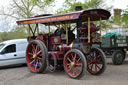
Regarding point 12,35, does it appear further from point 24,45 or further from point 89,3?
point 24,45

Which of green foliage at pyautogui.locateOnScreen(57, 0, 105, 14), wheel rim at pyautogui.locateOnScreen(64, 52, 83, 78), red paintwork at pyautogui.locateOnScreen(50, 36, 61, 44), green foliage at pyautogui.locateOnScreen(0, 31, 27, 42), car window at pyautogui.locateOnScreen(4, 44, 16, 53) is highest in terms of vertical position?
green foliage at pyautogui.locateOnScreen(57, 0, 105, 14)

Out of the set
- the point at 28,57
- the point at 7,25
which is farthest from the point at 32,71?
the point at 7,25

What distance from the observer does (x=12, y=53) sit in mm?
8984

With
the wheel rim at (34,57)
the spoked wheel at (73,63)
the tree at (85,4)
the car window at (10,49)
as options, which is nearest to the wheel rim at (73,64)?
the spoked wheel at (73,63)

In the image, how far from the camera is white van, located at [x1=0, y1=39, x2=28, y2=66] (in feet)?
28.5

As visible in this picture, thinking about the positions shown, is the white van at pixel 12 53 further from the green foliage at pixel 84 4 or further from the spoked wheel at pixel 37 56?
the green foliage at pixel 84 4

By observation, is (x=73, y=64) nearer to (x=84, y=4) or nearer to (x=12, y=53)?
(x=12, y=53)

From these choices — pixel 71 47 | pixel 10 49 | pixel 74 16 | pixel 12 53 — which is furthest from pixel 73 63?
pixel 10 49

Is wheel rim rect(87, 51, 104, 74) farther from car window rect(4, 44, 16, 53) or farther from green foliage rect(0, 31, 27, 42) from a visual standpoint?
green foliage rect(0, 31, 27, 42)

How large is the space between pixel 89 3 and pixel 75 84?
54.1ft

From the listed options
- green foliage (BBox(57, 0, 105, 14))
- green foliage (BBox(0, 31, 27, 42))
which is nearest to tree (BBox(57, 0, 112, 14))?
green foliage (BBox(57, 0, 105, 14))

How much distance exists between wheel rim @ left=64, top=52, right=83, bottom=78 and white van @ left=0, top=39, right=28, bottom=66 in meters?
3.37

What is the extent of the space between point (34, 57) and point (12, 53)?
1.93 meters

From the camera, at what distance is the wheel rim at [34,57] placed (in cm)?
756
